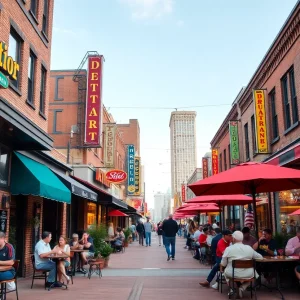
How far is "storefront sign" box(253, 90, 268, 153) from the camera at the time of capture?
58.9 ft

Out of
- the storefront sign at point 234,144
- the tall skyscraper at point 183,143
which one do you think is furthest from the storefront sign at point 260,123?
the tall skyscraper at point 183,143

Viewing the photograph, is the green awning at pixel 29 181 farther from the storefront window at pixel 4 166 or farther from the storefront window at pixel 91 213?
the storefront window at pixel 91 213

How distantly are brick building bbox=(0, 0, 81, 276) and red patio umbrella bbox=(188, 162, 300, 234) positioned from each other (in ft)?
14.2

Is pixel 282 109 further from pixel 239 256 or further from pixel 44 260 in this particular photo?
pixel 44 260

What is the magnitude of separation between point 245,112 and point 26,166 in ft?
51.4

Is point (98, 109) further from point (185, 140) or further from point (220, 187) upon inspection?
point (185, 140)

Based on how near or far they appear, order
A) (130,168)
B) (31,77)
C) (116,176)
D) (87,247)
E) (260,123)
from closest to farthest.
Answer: (87,247) < (31,77) < (260,123) < (116,176) < (130,168)

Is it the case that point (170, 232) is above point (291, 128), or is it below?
below

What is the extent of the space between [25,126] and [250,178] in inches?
209

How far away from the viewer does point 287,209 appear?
16.9m

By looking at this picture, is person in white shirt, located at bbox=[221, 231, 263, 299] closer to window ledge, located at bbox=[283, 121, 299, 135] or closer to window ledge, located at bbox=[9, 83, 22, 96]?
window ledge, located at bbox=[9, 83, 22, 96]

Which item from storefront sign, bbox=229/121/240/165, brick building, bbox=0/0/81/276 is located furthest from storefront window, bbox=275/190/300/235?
brick building, bbox=0/0/81/276

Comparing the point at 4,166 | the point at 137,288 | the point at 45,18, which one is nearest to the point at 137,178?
the point at 45,18

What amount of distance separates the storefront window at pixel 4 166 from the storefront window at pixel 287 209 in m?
10.3
